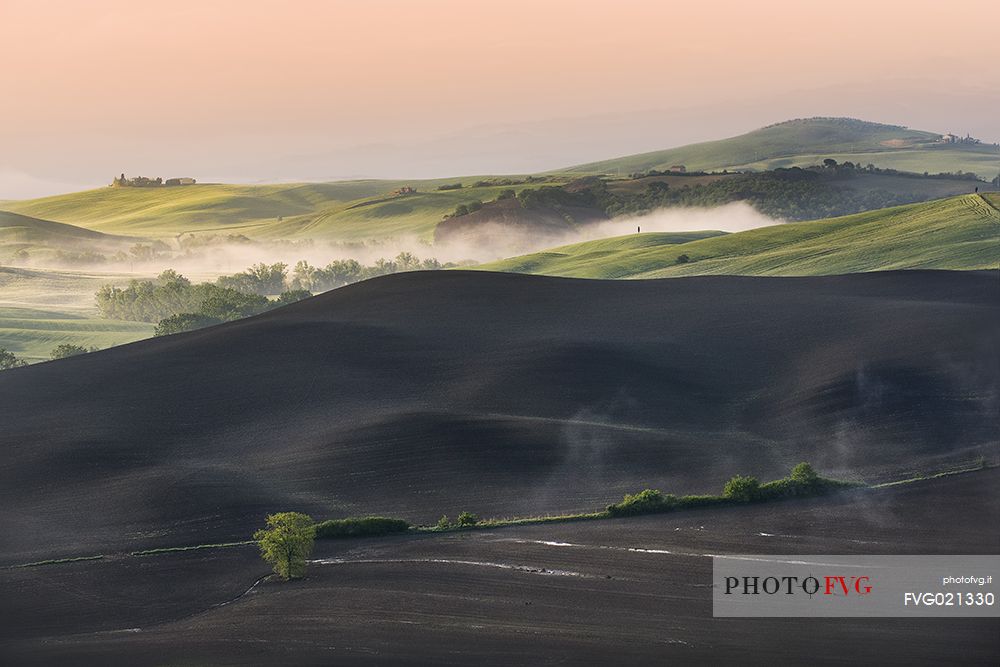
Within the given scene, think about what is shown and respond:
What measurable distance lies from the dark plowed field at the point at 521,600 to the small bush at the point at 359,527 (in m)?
0.59

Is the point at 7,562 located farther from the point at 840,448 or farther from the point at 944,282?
the point at 944,282

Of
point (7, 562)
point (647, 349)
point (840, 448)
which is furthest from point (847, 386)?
point (7, 562)

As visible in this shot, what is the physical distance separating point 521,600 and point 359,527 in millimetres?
9289

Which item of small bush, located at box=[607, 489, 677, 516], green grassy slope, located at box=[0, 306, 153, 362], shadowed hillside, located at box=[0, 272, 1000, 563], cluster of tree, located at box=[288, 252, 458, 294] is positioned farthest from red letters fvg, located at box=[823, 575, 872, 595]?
cluster of tree, located at box=[288, 252, 458, 294]

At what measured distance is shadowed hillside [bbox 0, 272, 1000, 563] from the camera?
1797 inches

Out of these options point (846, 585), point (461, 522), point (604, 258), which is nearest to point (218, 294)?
point (604, 258)

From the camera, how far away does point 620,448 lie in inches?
1980

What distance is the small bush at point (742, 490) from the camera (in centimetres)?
4344

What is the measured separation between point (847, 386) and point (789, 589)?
23604mm

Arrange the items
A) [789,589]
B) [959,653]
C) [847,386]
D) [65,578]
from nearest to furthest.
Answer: [959,653]
[789,589]
[65,578]
[847,386]

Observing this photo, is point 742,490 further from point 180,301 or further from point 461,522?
point 180,301

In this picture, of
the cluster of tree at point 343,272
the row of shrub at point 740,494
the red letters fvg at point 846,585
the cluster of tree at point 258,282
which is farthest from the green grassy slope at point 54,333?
the red letters fvg at point 846,585

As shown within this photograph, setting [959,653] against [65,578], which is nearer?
[959,653]

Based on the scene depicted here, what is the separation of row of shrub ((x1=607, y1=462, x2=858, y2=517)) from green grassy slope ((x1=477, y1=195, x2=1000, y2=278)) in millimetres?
50627
